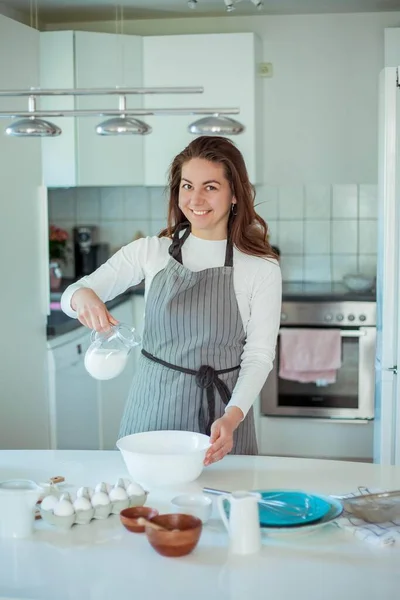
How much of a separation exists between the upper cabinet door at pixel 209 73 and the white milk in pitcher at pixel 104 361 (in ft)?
9.02

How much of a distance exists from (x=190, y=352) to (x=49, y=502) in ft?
2.43

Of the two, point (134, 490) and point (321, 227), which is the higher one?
point (321, 227)

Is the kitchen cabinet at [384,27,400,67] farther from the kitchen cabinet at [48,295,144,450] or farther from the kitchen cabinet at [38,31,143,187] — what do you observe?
the kitchen cabinet at [48,295,144,450]

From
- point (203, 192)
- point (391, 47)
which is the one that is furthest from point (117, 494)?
point (391, 47)

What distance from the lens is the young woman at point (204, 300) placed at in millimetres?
2322

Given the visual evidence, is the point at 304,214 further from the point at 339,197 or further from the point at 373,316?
the point at 373,316

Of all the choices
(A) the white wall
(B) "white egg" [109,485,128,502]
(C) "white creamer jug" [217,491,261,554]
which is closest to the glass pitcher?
(B) "white egg" [109,485,128,502]

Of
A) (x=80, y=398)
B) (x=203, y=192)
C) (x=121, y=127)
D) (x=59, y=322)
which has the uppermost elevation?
(x=121, y=127)

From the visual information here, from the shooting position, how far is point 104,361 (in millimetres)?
2045

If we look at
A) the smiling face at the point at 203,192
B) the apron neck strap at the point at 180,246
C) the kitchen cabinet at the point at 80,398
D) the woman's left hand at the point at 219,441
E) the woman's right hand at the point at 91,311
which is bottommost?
the kitchen cabinet at the point at 80,398

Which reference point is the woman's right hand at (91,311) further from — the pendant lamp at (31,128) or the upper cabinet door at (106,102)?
the upper cabinet door at (106,102)

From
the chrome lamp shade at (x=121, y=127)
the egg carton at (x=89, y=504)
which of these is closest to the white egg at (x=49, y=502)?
the egg carton at (x=89, y=504)

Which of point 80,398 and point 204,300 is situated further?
point 80,398

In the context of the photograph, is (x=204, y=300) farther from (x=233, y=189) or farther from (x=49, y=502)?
(x=49, y=502)
